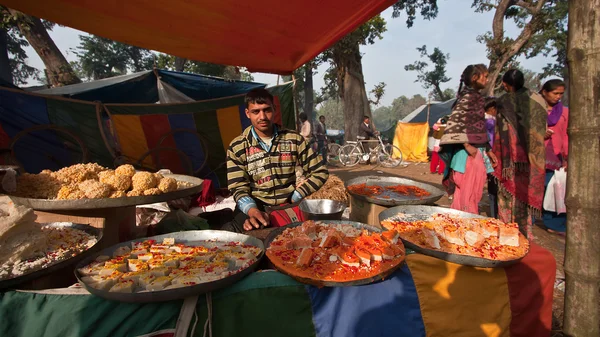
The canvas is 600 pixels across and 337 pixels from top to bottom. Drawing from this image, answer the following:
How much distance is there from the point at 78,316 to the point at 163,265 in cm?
39

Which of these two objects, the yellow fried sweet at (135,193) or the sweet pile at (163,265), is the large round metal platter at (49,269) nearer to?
the sweet pile at (163,265)

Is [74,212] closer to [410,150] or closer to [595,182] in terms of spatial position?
[595,182]

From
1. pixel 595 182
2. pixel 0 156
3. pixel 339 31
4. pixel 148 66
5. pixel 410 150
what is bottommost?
pixel 410 150

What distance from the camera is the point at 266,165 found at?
2.80m

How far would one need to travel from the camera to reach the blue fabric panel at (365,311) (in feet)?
4.59

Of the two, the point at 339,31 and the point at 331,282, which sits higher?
the point at 339,31

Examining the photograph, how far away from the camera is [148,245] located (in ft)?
5.99

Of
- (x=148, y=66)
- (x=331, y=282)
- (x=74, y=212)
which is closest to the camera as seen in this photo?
(x=331, y=282)

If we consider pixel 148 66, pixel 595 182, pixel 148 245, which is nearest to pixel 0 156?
pixel 148 245

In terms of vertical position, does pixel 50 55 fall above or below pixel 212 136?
above

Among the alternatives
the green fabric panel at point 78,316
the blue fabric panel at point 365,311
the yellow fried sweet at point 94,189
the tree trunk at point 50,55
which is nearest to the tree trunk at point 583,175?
the blue fabric panel at point 365,311

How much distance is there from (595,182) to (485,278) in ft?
2.39

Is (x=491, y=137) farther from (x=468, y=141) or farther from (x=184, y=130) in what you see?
(x=184, y=130)

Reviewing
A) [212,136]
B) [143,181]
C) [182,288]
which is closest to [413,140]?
[212,136]
